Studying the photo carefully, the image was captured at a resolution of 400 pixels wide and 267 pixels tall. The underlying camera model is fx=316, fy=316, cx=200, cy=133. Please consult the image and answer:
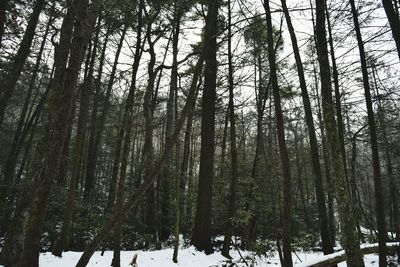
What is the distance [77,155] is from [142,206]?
9.92 metres

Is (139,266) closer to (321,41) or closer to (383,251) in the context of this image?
(383,251)

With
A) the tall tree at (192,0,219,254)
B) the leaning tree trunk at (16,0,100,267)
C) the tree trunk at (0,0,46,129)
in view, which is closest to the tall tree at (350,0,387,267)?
the tall tree at (192,0,219,254)

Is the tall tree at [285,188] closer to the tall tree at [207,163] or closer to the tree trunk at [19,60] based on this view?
the tall tree at [207,163]

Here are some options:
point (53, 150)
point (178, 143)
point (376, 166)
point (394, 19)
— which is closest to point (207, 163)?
point (178, 143)

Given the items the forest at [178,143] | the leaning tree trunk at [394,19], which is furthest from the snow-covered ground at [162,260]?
the leaning tree trunk at [394,19]

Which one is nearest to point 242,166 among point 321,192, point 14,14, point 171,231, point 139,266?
point 171,231

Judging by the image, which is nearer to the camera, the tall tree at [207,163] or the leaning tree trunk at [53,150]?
the leaning tree trunk at [53,150]

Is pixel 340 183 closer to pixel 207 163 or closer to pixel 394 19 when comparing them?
pixel 394 19

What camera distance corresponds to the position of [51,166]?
4430 mm

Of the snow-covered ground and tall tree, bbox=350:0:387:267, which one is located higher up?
tall tree, bbox=350:0:387:267

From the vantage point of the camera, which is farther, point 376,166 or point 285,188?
point 376,166

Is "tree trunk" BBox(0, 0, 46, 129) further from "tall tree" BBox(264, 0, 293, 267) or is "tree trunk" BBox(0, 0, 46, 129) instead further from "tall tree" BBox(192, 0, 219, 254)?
"tall tree" BBox(264, 0, 293, 267)

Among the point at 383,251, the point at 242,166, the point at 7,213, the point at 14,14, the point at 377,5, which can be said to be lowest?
the point at 383,251

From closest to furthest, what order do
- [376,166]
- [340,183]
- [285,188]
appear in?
[340,183] → [285,188] → [376,166]
